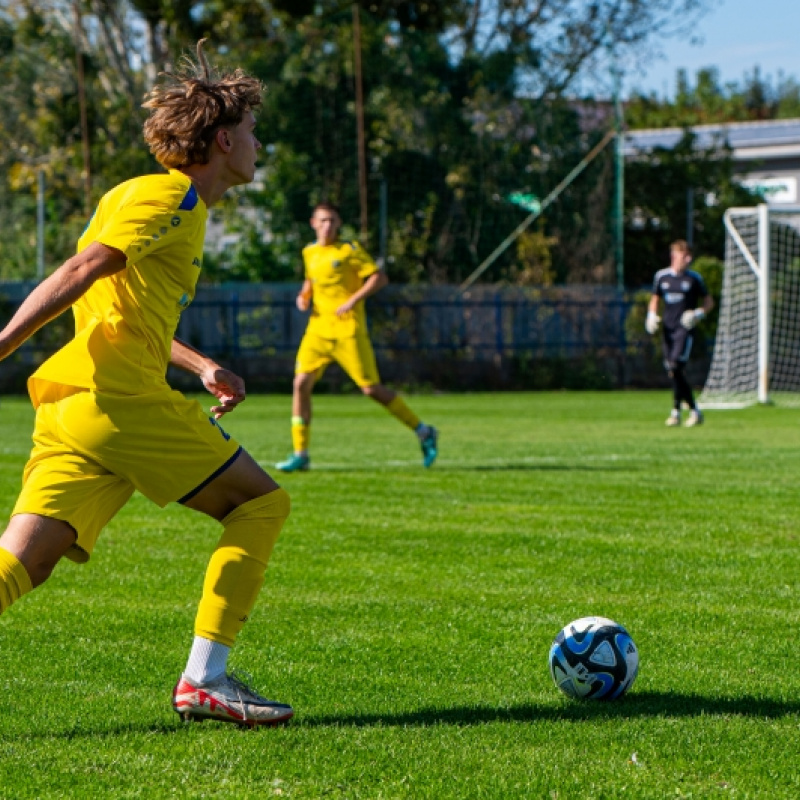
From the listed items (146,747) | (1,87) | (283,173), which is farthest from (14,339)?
(1,87)

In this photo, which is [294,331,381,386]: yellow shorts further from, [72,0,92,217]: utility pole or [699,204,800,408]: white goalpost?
[72,0,92,217]: utility pole

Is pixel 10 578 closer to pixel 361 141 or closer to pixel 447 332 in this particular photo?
pixel 361 141

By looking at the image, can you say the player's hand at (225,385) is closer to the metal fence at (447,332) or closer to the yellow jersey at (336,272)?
the yellow jersey at (336,272)

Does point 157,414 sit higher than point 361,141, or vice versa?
point 361,141

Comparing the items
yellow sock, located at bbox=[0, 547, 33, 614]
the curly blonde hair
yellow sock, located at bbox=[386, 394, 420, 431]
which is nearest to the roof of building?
yellow sock, located at bbox=[386, 394, 420, 431]

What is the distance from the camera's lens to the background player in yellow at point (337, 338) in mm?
11492

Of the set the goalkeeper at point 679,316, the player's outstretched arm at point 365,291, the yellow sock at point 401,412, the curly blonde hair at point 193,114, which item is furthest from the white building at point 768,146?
the curly blonde hair at point 193,114

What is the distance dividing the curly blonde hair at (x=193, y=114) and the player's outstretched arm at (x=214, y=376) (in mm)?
628

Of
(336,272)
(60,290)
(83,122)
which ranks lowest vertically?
(336,272)

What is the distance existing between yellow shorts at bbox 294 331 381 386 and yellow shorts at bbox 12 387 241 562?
7692 millimetres

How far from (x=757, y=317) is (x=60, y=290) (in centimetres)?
2286

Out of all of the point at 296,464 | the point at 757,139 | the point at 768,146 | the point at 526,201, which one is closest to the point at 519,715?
the point at 296,464

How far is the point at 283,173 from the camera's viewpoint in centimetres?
2753

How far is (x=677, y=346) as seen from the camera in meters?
17.6
